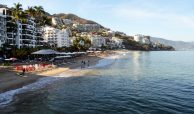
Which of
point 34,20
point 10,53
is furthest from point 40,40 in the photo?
point 10,53

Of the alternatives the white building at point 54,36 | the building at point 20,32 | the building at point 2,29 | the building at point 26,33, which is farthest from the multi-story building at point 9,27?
the white building at point 54,36

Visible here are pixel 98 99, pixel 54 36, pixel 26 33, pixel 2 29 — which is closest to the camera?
pixel 98 99

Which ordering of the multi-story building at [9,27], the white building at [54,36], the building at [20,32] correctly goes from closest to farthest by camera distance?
the multi-story building at [9,27], the building at [20,32], the white building at [54,36]

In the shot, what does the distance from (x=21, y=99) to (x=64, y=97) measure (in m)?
4.97

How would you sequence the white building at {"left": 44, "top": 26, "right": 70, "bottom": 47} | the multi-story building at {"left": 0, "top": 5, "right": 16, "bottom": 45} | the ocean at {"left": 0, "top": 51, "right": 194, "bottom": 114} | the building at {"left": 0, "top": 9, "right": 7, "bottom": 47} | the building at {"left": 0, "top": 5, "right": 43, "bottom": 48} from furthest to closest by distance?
the white building at {"left": 44, "top": 26, "right": 70, "bottom": 47}, the building at {"left": 0, "top": 5, "right": 43, "bottom": 48}, the multi-story building at {"left": 0, "top": 5, "right": 16, "bottom": 45}, the building at {"left": 0, "top": 9, "right": 7, "bottom": 47}, the ocean at {"left": 0, "top": 51, "right": 194, "bottom": 114}

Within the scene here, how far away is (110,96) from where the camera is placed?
37750 mm

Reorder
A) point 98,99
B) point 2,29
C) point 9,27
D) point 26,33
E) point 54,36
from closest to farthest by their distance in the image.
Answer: point 98,99 < point 2,29 < point 9,27 < point 26,33 < point 54,36

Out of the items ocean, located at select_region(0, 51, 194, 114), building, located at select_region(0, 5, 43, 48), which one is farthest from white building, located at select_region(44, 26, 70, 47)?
ocean, located at select_region(0, 51, 194, 114)

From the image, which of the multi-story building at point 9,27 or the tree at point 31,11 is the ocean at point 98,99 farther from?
the tree at point 31,11

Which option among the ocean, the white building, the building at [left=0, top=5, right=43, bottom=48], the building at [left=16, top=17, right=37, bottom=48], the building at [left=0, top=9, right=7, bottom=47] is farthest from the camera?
the white building

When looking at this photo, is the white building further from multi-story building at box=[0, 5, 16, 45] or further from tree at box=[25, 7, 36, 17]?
multi-story building at box=[0, 5, 16, 45]

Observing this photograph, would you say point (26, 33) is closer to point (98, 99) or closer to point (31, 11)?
point (31, 11)

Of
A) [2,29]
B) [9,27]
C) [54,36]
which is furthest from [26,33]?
[54,36]

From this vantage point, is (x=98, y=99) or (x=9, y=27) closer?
(x=98, y=99)
